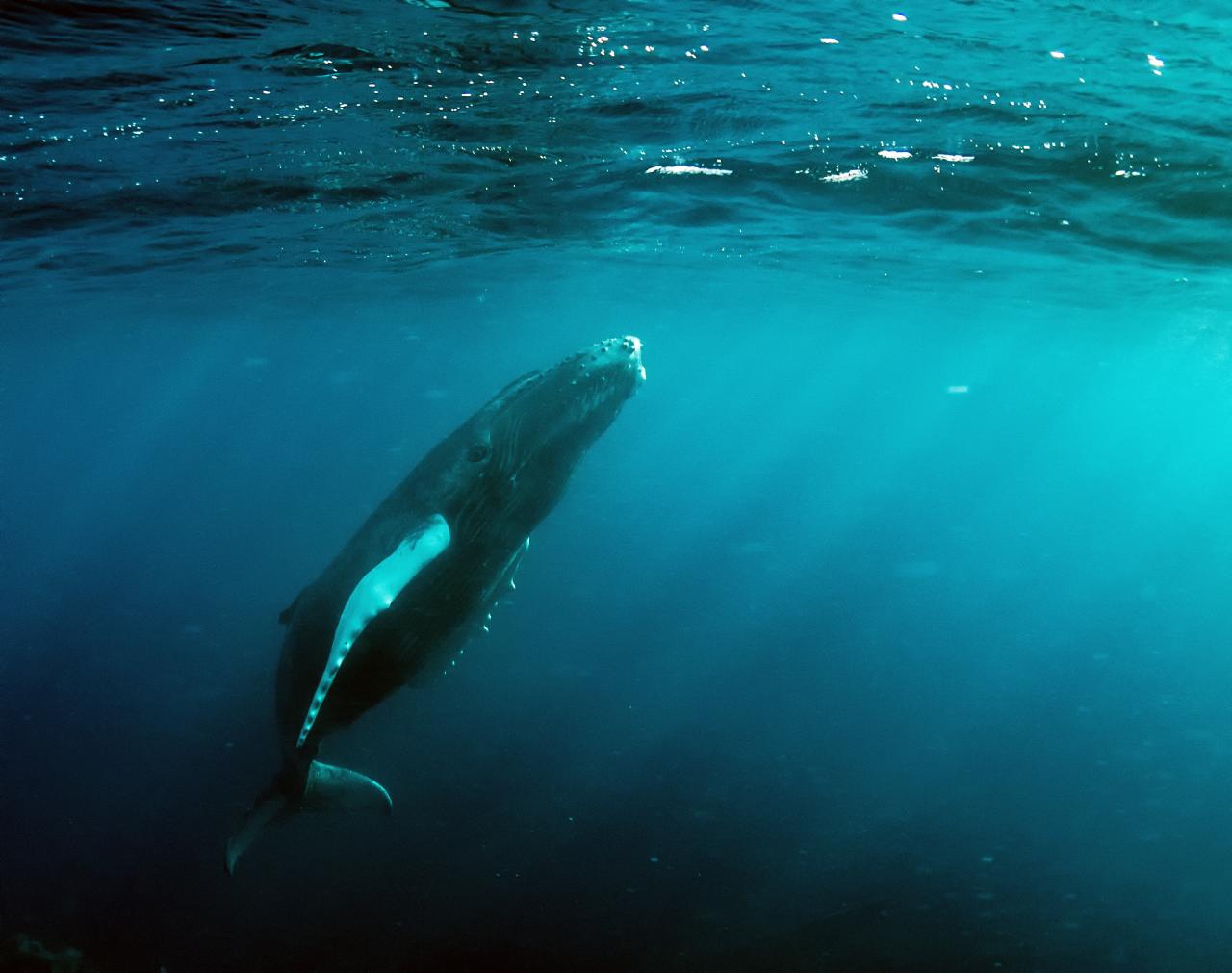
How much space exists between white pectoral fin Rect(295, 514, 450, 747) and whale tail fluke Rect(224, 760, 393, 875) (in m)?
2.32

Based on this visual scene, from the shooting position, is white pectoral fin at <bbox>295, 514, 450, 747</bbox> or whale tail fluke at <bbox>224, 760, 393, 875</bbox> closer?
white pectoral fin at <bbox>295, 514, 450, 747</bbox>

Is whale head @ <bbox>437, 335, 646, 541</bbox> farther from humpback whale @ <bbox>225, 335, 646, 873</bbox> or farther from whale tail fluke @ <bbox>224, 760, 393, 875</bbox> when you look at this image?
whale tail fluke @ <bbox>224, 760, 393, 875</bbox>

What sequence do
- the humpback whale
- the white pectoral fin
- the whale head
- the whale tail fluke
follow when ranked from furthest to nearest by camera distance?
the whale tail fluke < the whale head < the humpback whale < the white pectoral fin

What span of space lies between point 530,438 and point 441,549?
117cm

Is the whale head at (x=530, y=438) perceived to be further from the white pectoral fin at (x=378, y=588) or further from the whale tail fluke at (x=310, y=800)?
the whale tail fluke at (x=310, y=800)

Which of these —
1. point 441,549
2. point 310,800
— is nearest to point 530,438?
point 441,549

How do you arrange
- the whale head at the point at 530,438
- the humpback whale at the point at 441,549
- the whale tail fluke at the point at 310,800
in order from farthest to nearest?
the whale tail fluke at the point at 310,800, the whale head at the point at 530,438, the humpback whale at the point at 441,549

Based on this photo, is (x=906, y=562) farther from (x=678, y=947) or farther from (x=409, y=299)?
(x=678, y=947)

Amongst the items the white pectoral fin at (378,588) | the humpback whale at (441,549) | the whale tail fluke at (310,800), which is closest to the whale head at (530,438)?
the humpback whale at (441,549)

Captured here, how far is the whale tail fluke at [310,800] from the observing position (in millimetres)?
7617

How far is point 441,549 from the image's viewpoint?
6141 millimetres

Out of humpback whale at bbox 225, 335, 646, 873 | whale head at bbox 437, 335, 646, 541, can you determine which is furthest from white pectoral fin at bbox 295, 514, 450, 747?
whale head at bbox 437, 335, 646, 541

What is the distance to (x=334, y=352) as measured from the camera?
262 feet

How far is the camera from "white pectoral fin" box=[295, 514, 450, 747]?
18.7 ft
